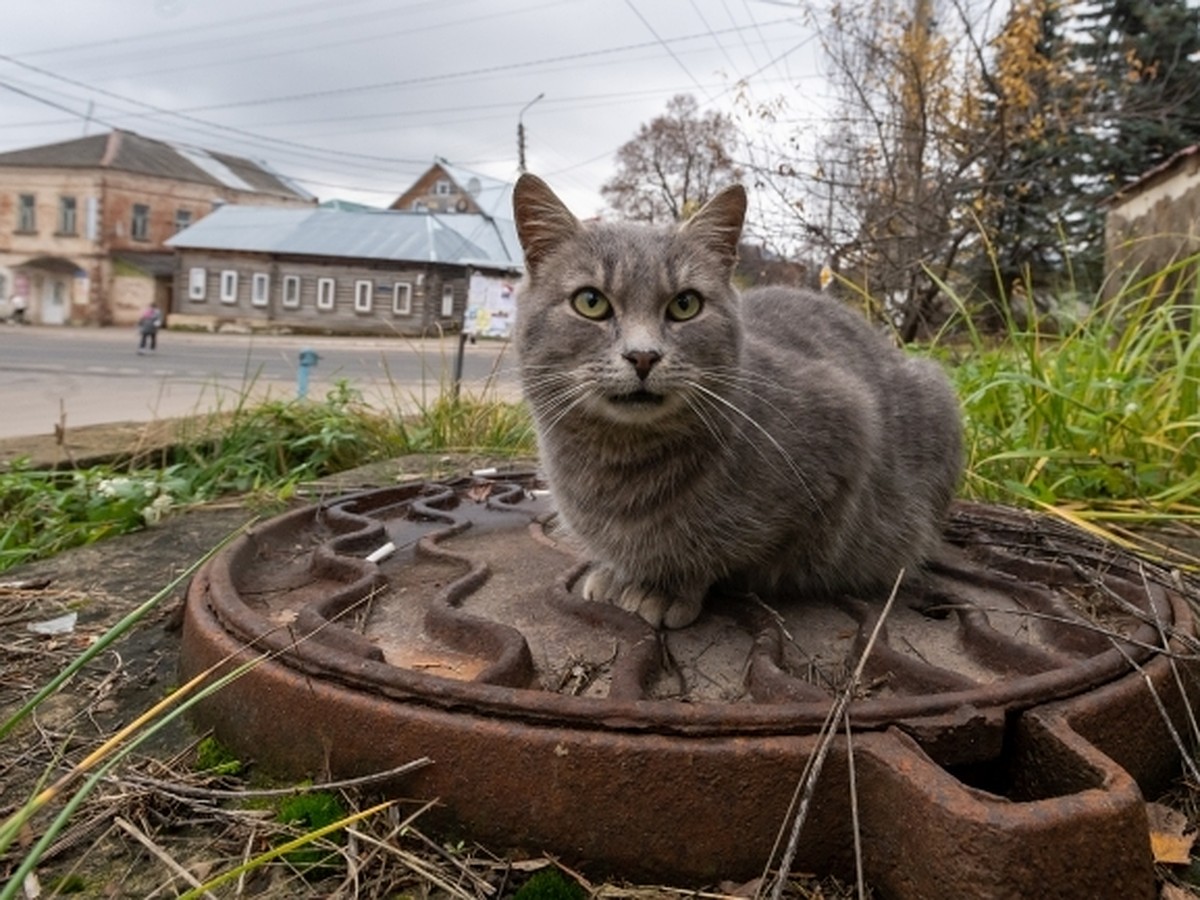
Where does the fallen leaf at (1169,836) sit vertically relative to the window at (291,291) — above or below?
below

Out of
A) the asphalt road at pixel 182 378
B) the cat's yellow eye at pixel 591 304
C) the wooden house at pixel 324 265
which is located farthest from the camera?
the wooden house at pixel 324 265

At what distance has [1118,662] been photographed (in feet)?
4.04

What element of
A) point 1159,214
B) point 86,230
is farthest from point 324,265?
point 1159,214

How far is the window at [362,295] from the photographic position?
30.9m

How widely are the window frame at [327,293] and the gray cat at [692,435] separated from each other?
31438 millimetres

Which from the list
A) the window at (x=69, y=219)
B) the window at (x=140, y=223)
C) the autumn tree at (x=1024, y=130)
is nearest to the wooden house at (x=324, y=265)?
the window at (x=140, y=223)

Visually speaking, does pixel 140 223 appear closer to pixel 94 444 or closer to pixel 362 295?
pixel 362 295

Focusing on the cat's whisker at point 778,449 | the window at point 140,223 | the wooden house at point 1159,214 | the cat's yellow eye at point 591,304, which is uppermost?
the window at point 140,223

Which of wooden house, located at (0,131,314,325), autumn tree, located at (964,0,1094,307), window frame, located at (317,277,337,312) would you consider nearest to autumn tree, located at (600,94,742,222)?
autumn tree, located at (964,0,1094,307)

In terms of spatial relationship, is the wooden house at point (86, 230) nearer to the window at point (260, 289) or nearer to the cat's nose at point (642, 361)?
the window at point (260, 289)

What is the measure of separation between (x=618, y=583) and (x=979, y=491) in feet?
5.58

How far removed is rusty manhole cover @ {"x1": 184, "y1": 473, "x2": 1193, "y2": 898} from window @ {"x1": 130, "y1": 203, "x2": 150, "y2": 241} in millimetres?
40949

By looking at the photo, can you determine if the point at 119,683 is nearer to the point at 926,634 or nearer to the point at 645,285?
the point at 645,285

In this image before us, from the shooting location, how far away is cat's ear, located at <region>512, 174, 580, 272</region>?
75.0 inches
